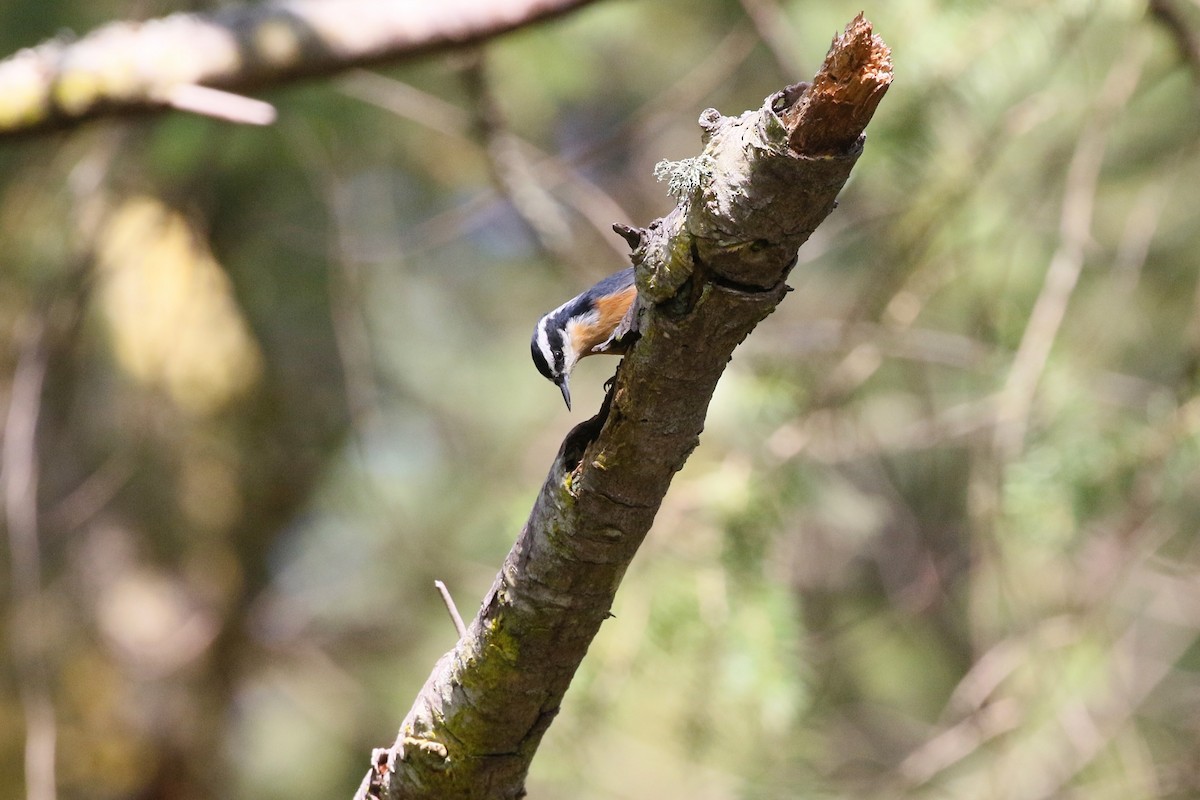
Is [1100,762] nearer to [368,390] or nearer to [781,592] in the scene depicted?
[781,592]

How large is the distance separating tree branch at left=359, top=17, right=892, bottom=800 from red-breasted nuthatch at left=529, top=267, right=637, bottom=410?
44.2 inches

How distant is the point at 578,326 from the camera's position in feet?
8.44

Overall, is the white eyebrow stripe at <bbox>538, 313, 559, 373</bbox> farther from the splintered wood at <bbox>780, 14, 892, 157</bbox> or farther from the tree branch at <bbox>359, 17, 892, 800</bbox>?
the splintered wood at <bbox>780, 14, 892, 157</bbox>

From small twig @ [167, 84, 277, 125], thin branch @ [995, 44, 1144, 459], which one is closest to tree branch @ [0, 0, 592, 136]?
small twig @ [167, 84, 277, 125]

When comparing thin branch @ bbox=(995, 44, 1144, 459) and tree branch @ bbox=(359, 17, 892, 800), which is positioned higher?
thin branch @ bbox=(995, 44, 1144, 459)

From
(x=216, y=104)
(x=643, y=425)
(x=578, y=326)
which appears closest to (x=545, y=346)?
Answer: (x=578, y=326)

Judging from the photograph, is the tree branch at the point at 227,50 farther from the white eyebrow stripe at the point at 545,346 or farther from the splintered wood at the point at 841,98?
the splintered wood at the point at 841,98

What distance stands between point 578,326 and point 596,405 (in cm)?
223

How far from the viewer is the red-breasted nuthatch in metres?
2.50

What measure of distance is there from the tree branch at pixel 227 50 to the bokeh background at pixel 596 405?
0.70 feet

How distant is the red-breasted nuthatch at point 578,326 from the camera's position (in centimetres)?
250

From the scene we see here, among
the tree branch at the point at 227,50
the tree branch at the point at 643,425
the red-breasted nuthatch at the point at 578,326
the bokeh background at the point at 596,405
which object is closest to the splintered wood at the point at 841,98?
the tree branch at the point at 643,425

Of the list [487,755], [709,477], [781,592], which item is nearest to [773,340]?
[709,477]

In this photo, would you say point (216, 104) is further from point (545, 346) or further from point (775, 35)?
point (775, 35)
